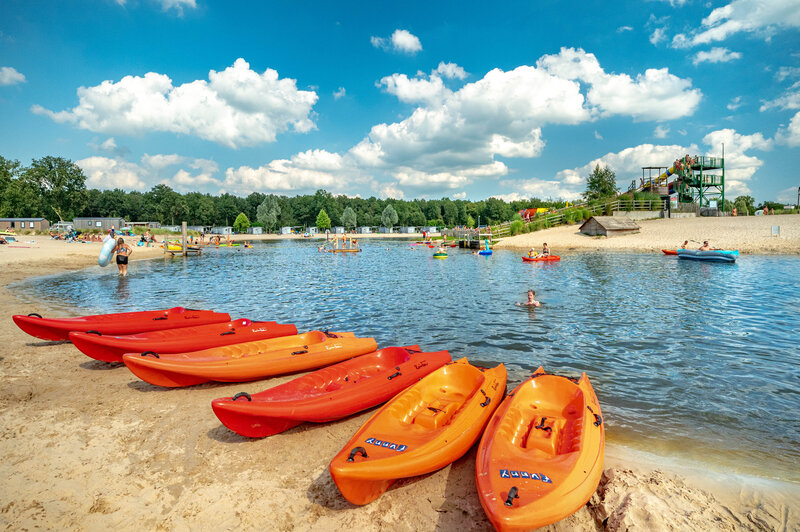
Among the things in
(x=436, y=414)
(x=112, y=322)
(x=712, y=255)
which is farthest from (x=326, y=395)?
(x=712, y=255)

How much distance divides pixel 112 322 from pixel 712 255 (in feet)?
99.5

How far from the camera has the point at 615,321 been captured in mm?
11875

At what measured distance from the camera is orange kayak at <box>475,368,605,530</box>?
10.3ft

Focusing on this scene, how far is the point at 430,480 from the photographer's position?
4.32 meters

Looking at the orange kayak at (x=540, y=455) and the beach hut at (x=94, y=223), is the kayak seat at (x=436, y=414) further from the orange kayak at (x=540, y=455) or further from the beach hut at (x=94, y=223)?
the beach hut at (x=94, y=223)

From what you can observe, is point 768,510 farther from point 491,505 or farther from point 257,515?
point 257,515

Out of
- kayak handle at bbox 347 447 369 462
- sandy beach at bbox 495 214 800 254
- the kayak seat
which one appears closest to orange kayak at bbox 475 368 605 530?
the kayak seat

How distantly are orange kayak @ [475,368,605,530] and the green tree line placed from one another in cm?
6090

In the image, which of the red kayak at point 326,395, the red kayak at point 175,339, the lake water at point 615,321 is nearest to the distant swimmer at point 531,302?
the lake water at point 615,321

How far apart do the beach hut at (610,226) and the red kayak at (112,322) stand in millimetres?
38462

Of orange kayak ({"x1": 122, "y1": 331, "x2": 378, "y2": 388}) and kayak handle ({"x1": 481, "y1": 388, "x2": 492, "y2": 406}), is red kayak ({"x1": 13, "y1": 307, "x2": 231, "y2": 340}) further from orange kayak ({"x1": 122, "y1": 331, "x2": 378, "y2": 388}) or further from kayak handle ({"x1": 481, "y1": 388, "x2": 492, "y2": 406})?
kayak handle ({"x1": 481, "y1": 388, "x2": 492, "y2": 406})

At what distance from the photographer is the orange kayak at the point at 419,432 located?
3622 mm

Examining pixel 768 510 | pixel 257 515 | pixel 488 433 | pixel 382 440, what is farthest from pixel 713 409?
pixel 257 515

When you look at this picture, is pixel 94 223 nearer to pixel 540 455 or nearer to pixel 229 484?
pixel 229 484
